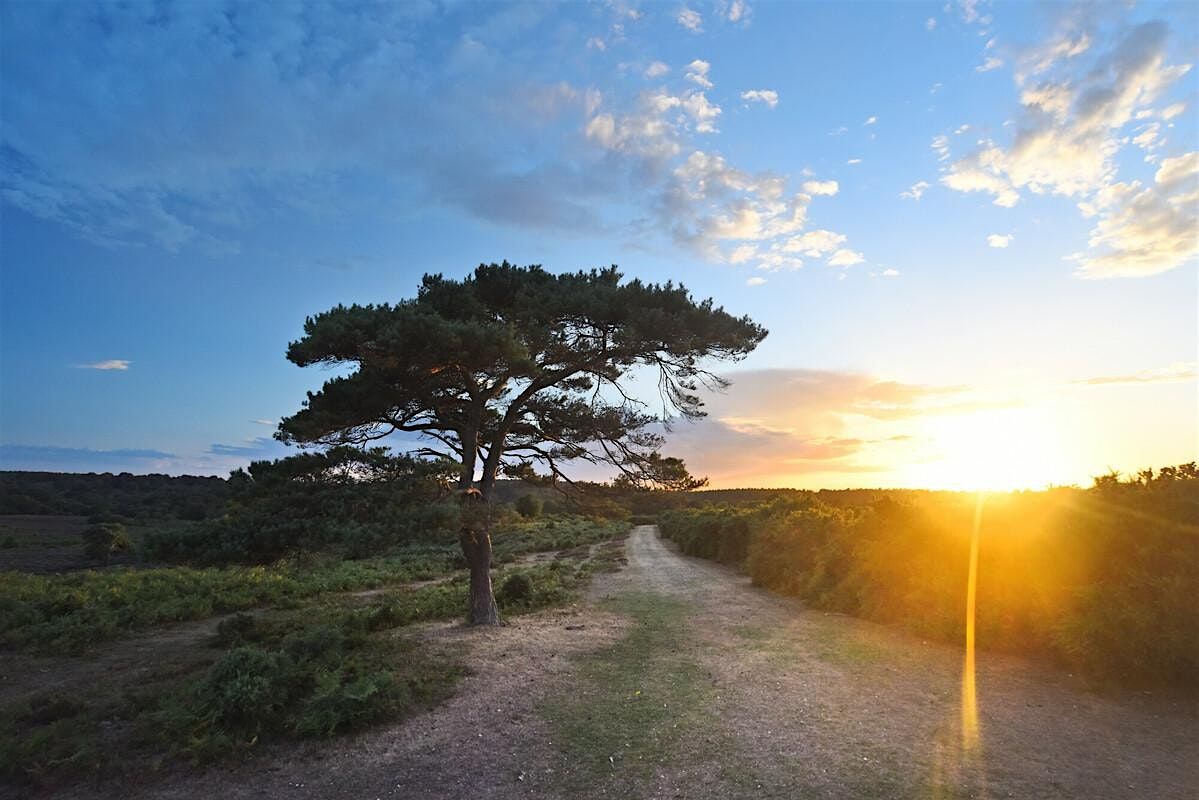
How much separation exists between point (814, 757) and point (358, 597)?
1789 cm

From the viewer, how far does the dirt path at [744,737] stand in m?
5.21

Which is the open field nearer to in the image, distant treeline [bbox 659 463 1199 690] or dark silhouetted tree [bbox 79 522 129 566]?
dark silhouetted tree [bbox 79 522 129 566]

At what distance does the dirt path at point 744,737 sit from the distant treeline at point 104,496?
43254 mm

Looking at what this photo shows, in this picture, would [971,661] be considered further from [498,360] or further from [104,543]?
[104,543]

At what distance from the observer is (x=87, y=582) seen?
19.9 meters

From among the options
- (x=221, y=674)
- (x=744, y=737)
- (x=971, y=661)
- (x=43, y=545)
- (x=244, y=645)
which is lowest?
(x=43, y=545)

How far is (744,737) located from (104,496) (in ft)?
294

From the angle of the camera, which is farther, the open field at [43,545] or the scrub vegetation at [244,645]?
the open field at [43,545]

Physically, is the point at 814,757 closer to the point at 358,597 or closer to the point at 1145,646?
the point at 1145,646

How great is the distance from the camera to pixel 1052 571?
30.7 ft

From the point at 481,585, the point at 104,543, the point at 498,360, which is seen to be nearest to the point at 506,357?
the point at 498,360

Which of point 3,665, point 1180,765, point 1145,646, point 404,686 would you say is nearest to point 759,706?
point 1180,765

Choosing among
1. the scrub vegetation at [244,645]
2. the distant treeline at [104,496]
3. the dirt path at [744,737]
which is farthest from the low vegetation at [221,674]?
the distant treeline at [104,496]

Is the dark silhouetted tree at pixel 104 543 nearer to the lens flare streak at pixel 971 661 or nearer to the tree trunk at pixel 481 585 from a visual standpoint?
the tree trunk at pixel 481 585
